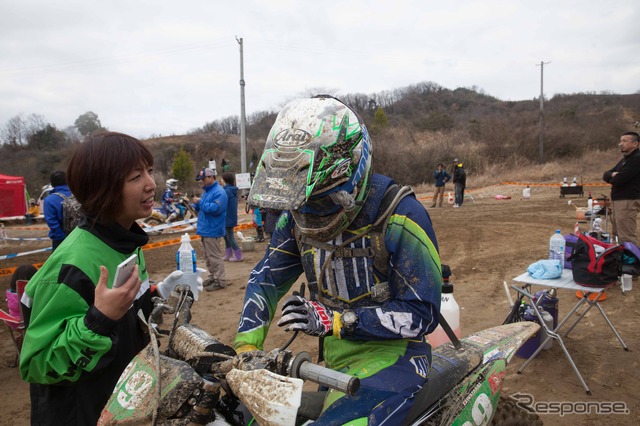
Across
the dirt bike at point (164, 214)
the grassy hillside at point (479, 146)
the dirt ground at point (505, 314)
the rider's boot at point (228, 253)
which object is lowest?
the dirt ground at point (505, 314)

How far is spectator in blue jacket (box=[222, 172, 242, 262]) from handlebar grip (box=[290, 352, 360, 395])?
842 centimetres

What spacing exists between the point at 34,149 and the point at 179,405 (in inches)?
2363

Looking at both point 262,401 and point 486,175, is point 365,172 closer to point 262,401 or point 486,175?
point 262,401

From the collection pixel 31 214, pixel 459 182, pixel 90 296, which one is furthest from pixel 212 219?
pixel 31 214

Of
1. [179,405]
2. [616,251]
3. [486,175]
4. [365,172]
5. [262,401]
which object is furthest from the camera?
[486,175]

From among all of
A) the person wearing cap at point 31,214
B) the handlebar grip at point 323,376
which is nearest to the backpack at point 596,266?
the handlebar grip at point 323,376

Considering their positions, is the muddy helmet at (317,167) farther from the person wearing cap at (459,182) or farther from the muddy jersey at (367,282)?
the person wearing cap at (459,182)

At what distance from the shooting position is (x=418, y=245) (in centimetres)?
188

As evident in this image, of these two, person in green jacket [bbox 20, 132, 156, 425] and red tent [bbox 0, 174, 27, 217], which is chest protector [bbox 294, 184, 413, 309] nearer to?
person in green jacket [bbox 20, 132, 156, 425]

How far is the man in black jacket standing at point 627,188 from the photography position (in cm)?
744

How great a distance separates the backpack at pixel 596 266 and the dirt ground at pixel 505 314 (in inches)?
39.3

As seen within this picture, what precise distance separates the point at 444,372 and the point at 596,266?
125 inches

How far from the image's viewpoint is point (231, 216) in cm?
985

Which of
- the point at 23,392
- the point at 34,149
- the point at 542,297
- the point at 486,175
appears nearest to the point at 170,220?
the point at 23,392
